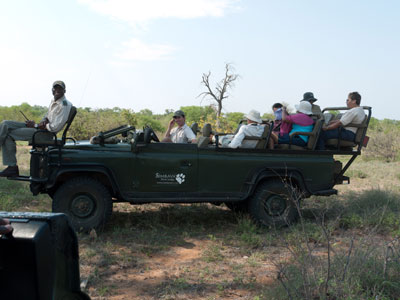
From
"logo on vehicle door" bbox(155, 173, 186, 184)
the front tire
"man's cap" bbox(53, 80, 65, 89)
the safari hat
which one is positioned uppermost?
"man's cap" bbox(53, 80, 65, 89)

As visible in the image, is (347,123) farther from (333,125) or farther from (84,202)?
(84,202)

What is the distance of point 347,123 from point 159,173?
3.00 m

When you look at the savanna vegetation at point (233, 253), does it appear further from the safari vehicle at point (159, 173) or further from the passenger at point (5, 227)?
the passenger at point (5, 227)

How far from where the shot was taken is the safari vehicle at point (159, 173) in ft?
19.1

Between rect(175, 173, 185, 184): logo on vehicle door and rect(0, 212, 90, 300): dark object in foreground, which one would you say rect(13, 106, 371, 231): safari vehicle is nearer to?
rect(175, 173, 185, 184): logo on vehicle door

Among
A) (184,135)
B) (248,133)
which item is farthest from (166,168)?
(248,133)

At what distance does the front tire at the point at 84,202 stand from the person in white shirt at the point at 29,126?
0.78 m

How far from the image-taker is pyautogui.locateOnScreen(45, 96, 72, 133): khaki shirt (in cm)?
604

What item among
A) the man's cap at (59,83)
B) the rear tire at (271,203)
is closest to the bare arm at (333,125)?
the rear tire at (271,203)

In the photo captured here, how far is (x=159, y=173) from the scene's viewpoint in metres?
5.99

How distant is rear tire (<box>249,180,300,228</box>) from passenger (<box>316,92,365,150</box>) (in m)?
0.94

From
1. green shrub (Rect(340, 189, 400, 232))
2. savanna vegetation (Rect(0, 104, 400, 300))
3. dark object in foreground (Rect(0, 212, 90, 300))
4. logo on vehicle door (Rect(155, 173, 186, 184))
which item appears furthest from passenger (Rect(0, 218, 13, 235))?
green shrub (Rect(340, 189, 400, 232))

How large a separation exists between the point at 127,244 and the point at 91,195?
2.79 ft

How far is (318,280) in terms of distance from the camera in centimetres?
365
